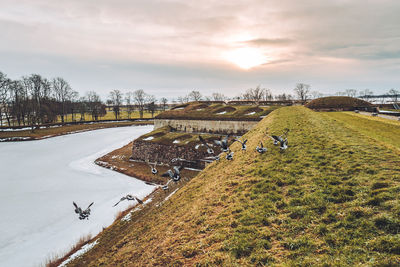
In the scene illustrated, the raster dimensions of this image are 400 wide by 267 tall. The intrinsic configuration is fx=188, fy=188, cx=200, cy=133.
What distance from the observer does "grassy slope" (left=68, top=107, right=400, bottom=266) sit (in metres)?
4.62

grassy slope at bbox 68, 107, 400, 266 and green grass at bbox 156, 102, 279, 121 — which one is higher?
green grass at bbox 156, 102, 279, 121

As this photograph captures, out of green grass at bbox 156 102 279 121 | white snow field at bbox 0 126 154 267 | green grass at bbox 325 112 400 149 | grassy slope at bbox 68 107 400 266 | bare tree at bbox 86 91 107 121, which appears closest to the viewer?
grassy slope at bbox 68 107 400 266

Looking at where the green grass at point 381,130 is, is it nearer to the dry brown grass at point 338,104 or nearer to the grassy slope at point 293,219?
the grassy slope at point 293,219

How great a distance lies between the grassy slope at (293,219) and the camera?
4.62 m

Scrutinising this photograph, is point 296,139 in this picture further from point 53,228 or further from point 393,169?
point 53,228

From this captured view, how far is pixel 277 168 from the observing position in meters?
9.55

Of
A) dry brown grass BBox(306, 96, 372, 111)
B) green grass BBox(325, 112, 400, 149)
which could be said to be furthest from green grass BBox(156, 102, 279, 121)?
green grass BBox(325, 112, 400, 149)

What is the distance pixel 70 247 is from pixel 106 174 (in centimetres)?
1502

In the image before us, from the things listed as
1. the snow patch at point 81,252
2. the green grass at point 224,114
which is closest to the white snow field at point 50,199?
the snow patch at point 81,252

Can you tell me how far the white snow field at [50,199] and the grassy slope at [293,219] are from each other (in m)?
5.34

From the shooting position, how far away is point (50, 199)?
19312mm

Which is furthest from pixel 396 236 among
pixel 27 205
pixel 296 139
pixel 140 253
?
pixel 27 205

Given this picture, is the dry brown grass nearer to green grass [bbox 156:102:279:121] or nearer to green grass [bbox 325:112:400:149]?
green grass [bbox 156:102:279:121]

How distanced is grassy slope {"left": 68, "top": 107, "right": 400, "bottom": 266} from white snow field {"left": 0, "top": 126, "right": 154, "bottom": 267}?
17.5 feet
